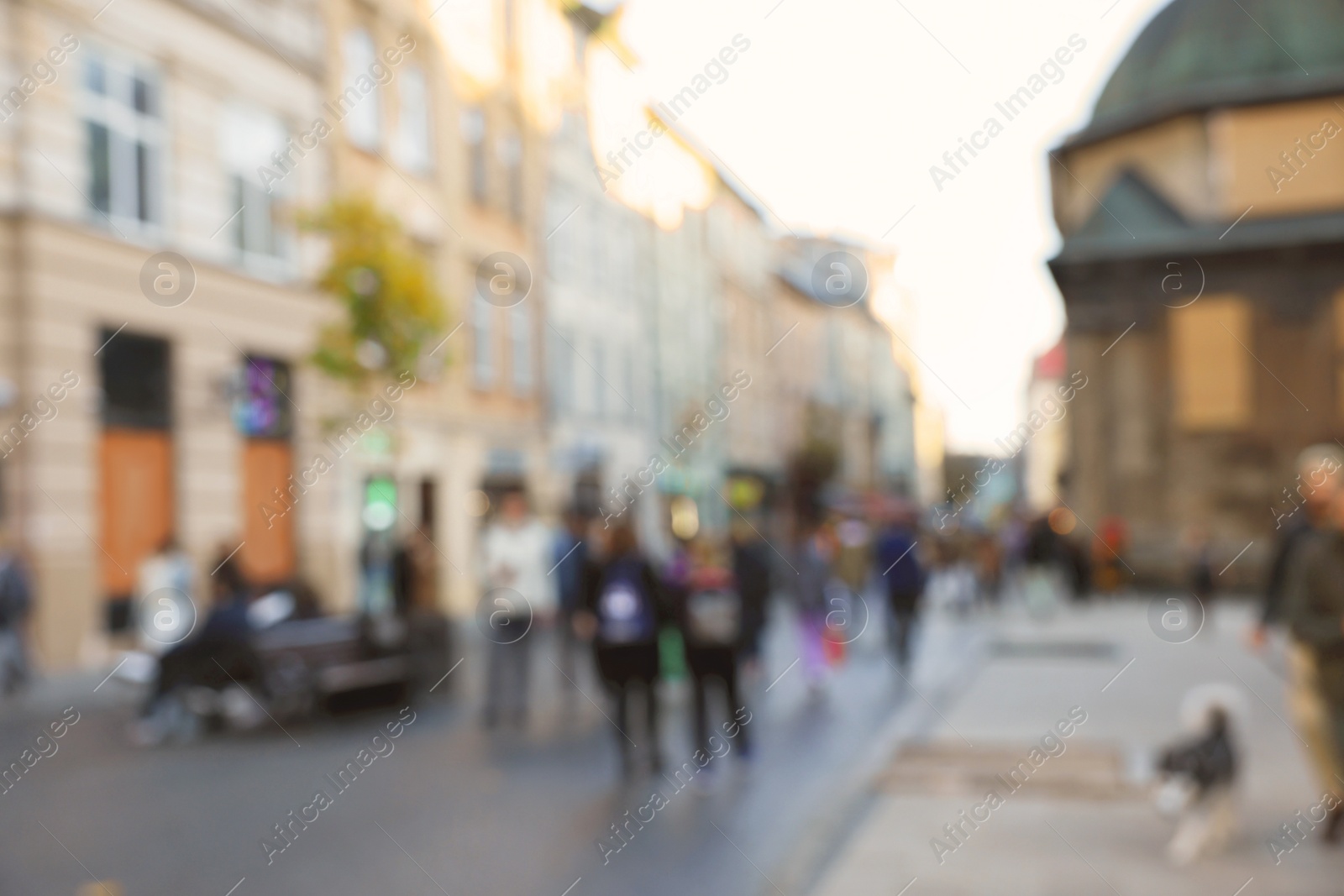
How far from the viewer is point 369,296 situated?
16.0 metres

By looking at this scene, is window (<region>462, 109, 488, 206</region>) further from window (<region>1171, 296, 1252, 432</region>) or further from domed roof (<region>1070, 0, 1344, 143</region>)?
domed roof (<region>1070, 0, 1344, 143</region>)

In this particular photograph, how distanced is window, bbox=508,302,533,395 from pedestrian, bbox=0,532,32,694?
16.7 meters

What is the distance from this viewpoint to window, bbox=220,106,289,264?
63.6ft

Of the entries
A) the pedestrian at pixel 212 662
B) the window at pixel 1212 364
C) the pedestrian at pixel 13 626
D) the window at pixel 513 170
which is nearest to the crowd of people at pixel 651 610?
the pedestrian at pixel 212 662

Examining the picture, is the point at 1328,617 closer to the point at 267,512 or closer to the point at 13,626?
the point at 13,626

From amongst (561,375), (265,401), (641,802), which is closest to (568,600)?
(641,802)

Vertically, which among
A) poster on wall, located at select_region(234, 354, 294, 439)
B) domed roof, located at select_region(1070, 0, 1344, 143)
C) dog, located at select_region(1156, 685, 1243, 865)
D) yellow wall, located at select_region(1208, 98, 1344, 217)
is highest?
domed roof, located at select_region(1070, 0, 1344, 143)

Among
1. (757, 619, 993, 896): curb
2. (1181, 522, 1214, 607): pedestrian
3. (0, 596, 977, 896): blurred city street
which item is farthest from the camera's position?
(1181, 522, 1214, 607): pedestrian

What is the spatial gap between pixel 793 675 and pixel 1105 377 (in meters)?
18.3

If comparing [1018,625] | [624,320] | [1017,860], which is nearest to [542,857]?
[1017,860]

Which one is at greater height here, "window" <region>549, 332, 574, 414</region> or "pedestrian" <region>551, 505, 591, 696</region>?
"window" <region>549, 332, 574, 414</region>

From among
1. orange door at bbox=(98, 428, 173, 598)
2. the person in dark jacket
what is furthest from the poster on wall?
the person in dark jacket

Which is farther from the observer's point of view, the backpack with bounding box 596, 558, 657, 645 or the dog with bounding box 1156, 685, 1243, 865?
the backpack with bounding box 596, 558, 657, 645

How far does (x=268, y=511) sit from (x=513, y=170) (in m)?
13.0
